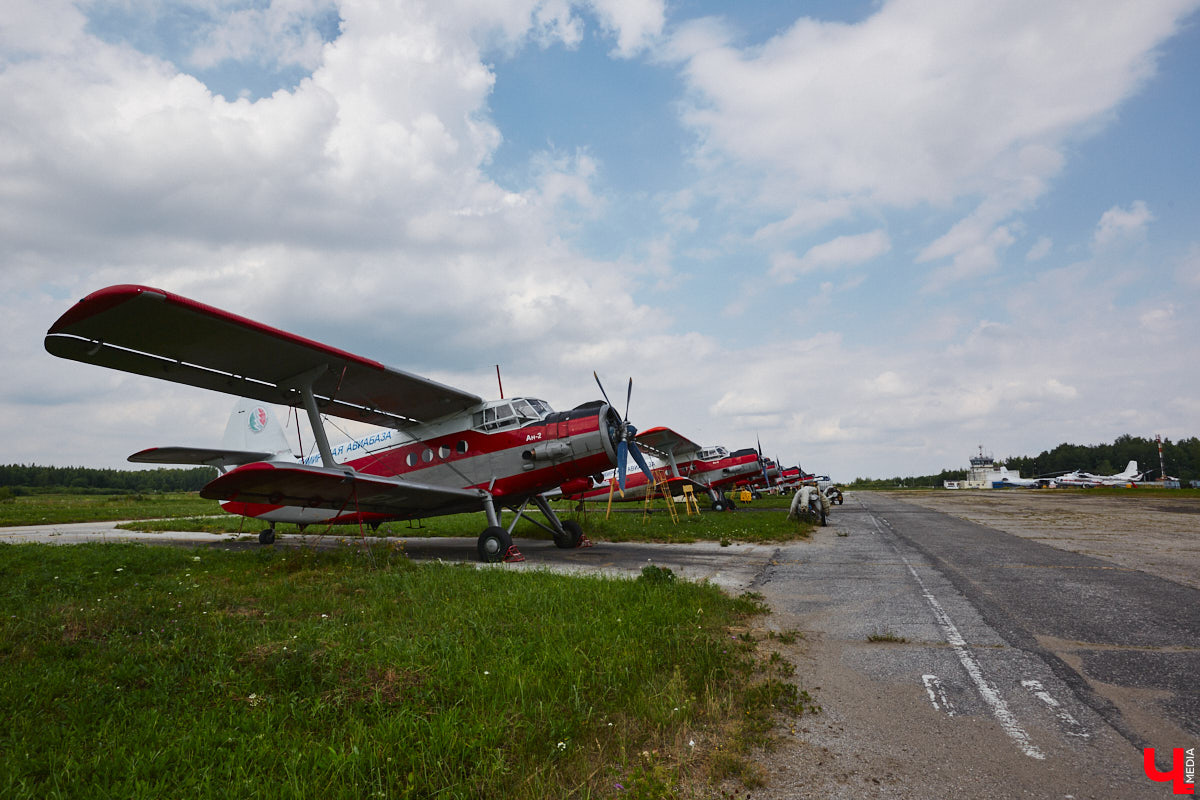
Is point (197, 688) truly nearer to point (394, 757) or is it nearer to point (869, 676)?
point (394, 757)

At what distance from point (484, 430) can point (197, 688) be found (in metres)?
9.64

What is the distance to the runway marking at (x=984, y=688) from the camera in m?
3.44

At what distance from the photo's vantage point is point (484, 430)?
43.8 feet

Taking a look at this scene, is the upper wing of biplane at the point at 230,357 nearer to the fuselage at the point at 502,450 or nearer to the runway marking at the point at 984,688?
the fuselage at the point at 502,450

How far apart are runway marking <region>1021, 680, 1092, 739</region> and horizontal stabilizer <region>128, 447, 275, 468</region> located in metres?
15.8

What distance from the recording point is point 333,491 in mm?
10711

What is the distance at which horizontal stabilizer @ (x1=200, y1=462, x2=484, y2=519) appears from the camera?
912 cm

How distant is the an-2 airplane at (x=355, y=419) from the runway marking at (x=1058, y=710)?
8713 millimetres

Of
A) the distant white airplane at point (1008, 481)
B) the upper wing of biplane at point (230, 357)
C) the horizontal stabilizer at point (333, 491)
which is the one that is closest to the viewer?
the upper wing of biplane at point (230, 357)

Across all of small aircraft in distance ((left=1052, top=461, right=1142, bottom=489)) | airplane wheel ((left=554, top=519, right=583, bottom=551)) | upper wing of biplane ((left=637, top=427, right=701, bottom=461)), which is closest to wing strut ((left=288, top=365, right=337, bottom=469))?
airplane wheel ((left=554, top=519, right=583, bottom=551))

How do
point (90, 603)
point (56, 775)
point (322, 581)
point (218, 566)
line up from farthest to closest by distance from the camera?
point (218, 566) < point (322, 581) < point (90, 603) < point (56, 775)

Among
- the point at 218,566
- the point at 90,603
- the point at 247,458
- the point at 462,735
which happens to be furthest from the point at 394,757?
the point at 247,458

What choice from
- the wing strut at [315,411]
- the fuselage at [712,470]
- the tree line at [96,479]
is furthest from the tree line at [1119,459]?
the tree line at [96,479]

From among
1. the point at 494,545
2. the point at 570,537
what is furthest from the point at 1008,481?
the point at 494,545
